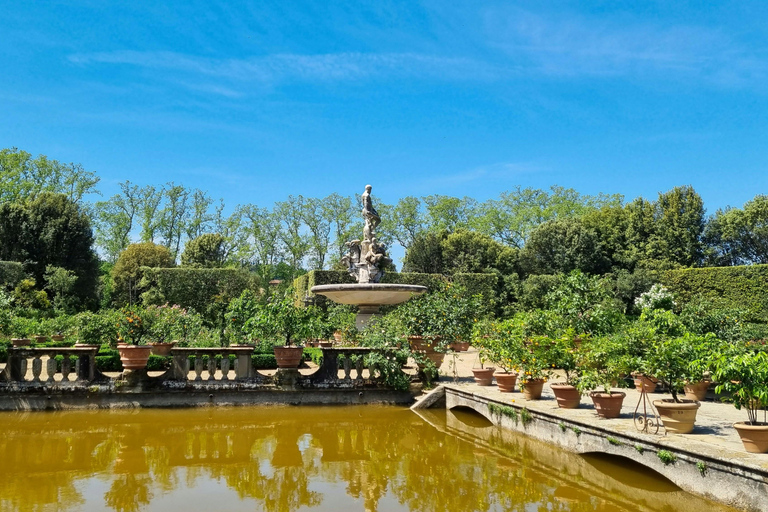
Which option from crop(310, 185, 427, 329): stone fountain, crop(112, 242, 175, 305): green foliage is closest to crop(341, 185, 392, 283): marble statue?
crop(310, 185, 427, 329): stone fountain

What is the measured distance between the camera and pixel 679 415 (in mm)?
6066

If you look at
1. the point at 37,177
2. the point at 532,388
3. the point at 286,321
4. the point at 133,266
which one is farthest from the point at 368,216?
the point at 37,177

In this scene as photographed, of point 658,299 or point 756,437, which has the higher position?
point 658,299

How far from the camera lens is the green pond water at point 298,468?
17.0 ft

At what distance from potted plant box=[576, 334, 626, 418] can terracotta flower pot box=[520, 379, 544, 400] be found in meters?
1.55

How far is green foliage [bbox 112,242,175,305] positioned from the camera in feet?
101

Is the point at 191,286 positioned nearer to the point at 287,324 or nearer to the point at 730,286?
the point at 287,324

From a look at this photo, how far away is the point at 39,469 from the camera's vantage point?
6.15 meters

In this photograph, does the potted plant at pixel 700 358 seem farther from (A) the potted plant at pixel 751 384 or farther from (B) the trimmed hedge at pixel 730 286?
(B) the trimmed hedge at pixel 730 286

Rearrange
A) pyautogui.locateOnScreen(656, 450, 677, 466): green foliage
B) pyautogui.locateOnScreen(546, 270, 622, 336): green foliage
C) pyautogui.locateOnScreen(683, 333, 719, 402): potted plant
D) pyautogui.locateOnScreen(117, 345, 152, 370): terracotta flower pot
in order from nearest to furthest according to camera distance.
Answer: pyautogui.locateOnScreen(656, 450, 677, 466): green foliage < pyautogui.locateOnScreen(683, 333, 719, 402): potted plant < pyautogui.locateOnScreen(117, 345, 152, 370): terracotta flower pot < pyautogui.locateOnScreen(546, 270, 622, 336): green foliage

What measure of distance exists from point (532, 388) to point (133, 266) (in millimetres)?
27933

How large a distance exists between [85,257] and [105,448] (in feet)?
86.3

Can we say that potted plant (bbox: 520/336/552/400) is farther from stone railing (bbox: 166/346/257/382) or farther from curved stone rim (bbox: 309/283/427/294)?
curved stone rim (bbox: 309/283/427/294)

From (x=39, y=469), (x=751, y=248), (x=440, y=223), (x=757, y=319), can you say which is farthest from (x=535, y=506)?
(x=440, y=223)
